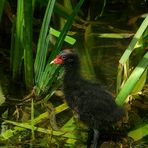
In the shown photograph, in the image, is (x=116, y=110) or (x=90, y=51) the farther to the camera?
(x=90, y=51)

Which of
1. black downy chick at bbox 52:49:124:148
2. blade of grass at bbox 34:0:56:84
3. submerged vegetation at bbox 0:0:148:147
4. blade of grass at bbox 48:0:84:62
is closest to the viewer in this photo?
black downy chick at bbox 52:49:124:148

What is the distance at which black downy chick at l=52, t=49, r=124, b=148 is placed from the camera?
374 centimetres

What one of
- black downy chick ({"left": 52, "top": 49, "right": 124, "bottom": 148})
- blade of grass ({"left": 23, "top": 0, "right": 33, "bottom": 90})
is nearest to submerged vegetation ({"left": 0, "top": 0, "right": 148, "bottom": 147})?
blade of grass ({"left": 23, "top": 0, "right": 33, "bottom": 90})

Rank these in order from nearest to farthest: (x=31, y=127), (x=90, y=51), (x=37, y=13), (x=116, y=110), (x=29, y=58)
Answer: (x=116, y=110)
(x=31, y=127)
(x=29, y=58)
(x=90, y=51)
(x=37, y=13)

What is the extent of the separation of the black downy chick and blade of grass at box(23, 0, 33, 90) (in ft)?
1.22

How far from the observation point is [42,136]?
12.9 ft

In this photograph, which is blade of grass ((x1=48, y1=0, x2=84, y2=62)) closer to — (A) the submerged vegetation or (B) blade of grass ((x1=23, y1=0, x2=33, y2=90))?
(A) the submerged vegetation

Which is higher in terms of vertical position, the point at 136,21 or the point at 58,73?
the point at 136,21

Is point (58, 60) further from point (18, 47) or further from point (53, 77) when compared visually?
point (18, 47)

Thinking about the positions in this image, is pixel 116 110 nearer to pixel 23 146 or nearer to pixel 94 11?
pixel 23 146

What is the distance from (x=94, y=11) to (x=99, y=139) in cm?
263

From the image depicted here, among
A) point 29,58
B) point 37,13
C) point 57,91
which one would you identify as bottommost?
point 57,91

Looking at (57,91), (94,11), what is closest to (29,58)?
(57,91)

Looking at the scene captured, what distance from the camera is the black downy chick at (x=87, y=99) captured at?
3738mm
